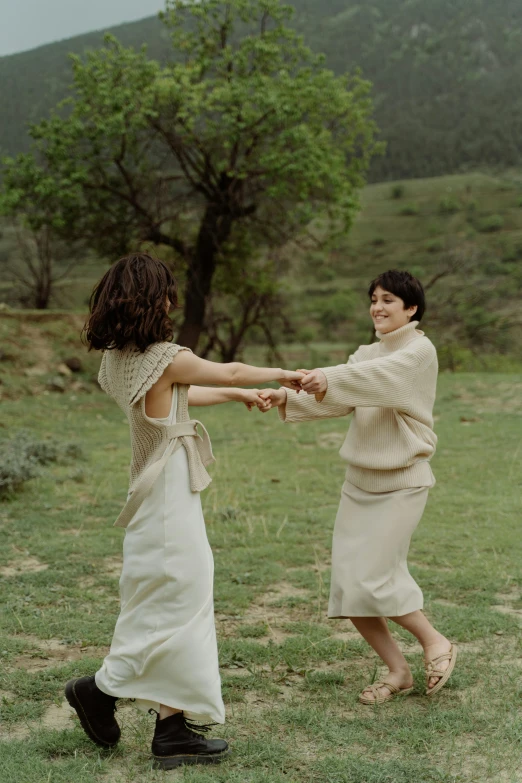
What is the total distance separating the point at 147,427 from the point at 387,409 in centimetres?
112

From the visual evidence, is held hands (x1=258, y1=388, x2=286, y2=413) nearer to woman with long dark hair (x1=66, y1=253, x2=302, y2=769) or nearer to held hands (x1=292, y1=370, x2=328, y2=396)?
held hands (x1=292, y1=370, x2=328, y2=396)

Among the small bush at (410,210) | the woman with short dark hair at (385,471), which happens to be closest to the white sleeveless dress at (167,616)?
the woman with short dark hair at (385,471)

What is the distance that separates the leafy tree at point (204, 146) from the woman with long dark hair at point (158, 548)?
41.9ft

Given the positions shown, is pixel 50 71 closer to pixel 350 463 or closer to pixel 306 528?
pixel 306 528

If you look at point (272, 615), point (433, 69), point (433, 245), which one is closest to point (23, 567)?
point (272, 615)

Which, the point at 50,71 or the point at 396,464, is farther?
the point at 50,71

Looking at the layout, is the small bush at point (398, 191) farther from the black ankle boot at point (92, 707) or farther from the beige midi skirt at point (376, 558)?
the black ankle boot at point (92, 707)

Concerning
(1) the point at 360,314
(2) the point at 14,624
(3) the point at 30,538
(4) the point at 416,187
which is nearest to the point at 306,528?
(3) the point at 30,538

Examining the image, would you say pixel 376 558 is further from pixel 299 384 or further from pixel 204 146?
pixel 204 146

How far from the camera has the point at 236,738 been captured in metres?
3.21

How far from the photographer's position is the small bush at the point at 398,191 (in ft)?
241

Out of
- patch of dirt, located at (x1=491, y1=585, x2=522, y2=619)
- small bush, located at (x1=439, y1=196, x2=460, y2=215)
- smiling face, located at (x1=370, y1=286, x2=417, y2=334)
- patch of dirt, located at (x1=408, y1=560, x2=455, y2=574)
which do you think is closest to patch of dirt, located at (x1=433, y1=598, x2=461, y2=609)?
patch of dirt, located at (x1=491, y1=585, x2=522, y2=619)

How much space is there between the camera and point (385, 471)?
3592 millimetres

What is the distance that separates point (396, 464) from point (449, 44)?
115m
